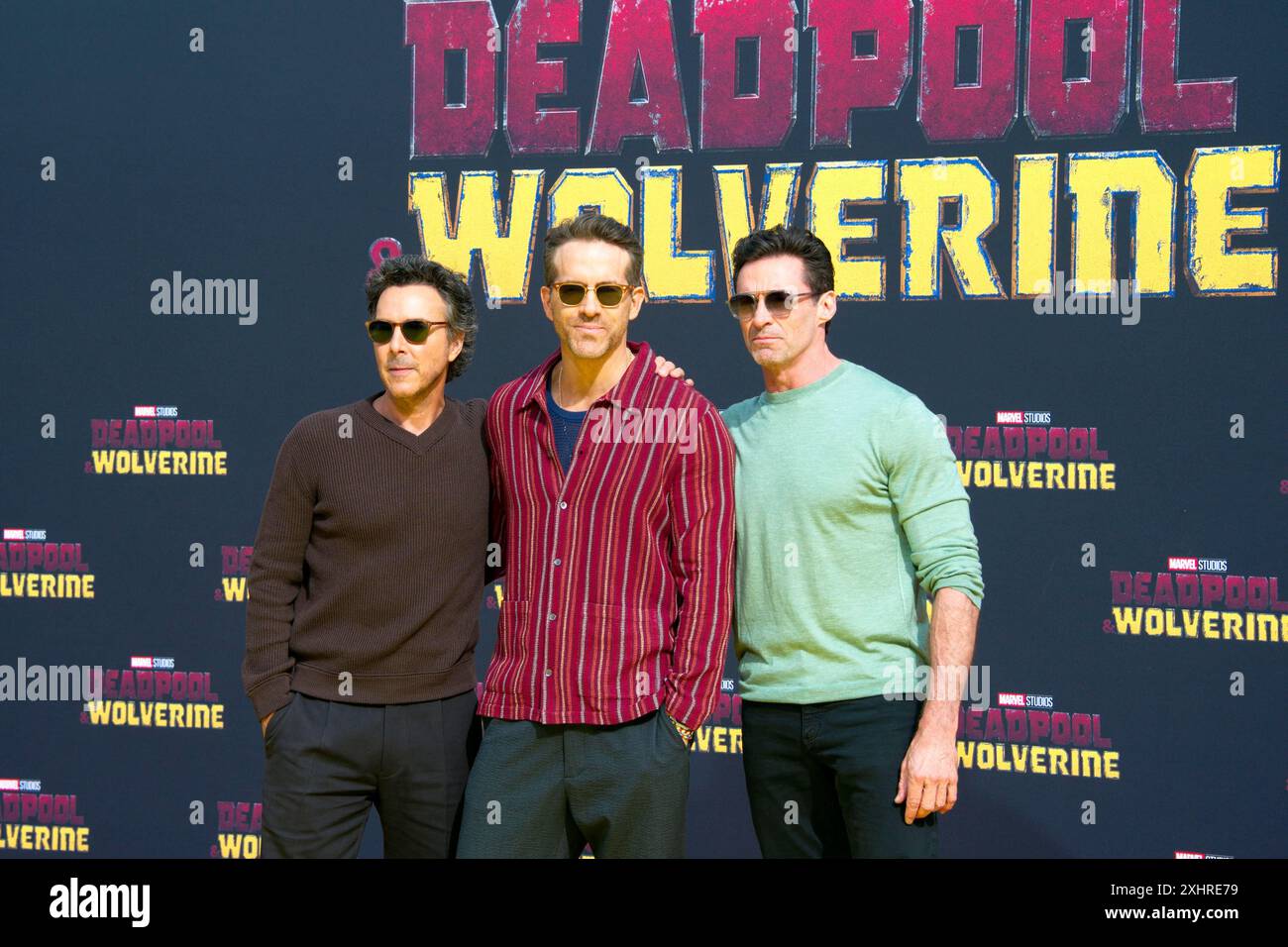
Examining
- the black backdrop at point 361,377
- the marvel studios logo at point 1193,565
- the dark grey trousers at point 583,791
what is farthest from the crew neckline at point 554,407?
the marvel studios logo at point 1193,565

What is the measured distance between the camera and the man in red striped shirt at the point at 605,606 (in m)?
2.20

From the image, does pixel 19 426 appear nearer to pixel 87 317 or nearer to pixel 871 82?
pixel 87 317

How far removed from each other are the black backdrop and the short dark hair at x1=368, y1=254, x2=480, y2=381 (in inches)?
53.3

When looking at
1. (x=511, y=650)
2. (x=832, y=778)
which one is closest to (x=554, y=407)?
(x=511, y=650)

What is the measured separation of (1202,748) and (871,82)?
2.33 meters

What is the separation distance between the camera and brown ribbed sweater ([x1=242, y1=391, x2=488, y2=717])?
2369mm

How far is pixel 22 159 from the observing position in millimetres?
4238

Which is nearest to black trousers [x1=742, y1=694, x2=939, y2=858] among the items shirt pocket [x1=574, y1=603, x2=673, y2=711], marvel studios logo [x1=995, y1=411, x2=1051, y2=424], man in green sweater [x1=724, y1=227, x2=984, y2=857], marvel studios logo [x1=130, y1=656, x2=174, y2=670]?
man in green sweater [x1=724, y1=227, x2=984, y2=857]

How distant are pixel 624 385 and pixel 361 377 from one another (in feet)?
6.66

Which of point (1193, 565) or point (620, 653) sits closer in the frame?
point (620, 653)

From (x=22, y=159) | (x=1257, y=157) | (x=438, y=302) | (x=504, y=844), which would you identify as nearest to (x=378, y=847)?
(x=504, y=844)

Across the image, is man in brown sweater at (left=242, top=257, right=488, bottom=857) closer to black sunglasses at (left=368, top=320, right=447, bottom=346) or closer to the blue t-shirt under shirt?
black sunglasses at (left=368, top=320, right=447, bottom=346)

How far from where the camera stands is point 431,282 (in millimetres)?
2492

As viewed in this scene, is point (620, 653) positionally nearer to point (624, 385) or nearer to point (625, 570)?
point (625, 570)
